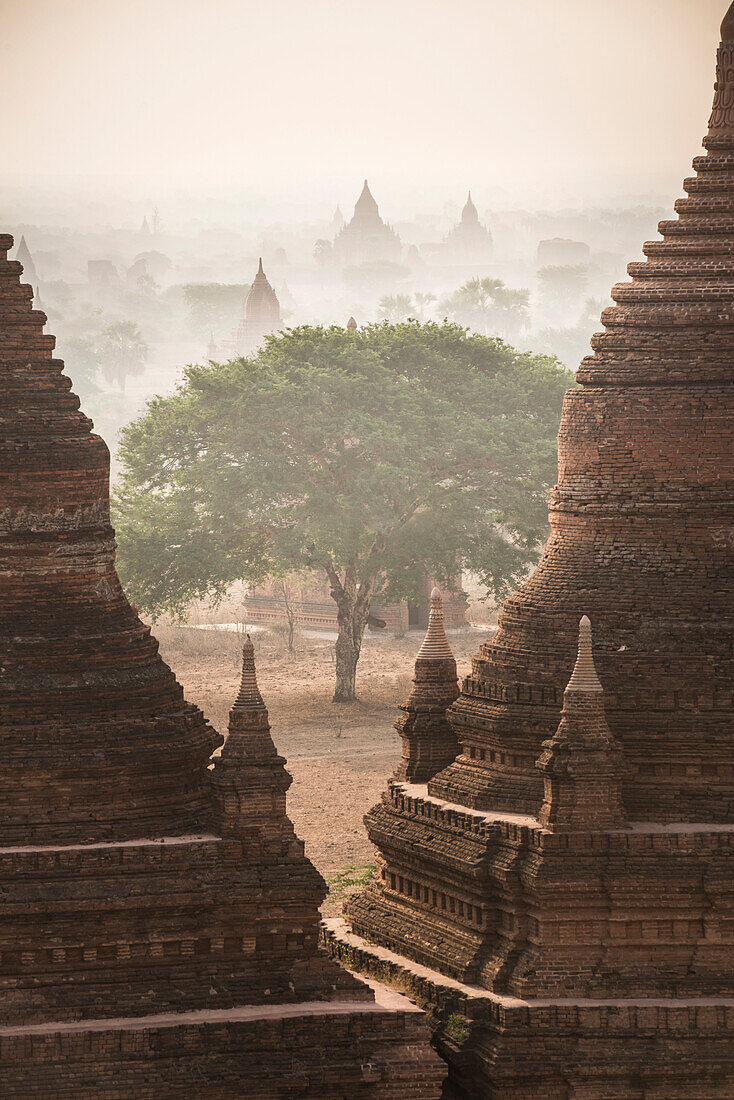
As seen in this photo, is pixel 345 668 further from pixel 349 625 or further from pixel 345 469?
pixel 345 469

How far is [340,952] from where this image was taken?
55.3 ft

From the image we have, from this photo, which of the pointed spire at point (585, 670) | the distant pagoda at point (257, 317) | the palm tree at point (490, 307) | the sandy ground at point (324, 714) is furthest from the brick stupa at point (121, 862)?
the palm tree at point (490, 307)

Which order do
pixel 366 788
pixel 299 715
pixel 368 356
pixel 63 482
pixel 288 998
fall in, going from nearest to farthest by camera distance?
pixel 288 998 → pixel 63 482 → pixel 366 788 → pixel 299 715 → pixel 368 356

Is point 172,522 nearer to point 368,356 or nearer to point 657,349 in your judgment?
point 368,356

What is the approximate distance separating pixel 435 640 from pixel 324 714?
19.3 meters

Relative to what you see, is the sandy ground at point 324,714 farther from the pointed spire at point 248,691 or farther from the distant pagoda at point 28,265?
the distant pagoda at point 28,265

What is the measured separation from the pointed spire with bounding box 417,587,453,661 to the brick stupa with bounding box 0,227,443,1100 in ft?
10.5

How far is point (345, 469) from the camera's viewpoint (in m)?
41.0

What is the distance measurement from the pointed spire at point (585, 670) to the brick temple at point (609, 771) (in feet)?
0.04

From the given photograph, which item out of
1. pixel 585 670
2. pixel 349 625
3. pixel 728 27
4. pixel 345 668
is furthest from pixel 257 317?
pixel 585 670

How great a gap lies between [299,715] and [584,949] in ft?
73.8

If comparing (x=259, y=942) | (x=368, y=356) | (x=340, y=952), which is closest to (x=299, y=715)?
(x=368, y=356)

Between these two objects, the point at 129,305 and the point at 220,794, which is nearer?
the point at 220,794

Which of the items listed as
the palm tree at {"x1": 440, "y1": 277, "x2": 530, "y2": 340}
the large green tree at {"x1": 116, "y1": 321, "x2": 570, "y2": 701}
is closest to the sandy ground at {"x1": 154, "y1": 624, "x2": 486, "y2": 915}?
the large green tree at {"x1": 116, "y1": 321, "x2": 570, "y2": 701}
